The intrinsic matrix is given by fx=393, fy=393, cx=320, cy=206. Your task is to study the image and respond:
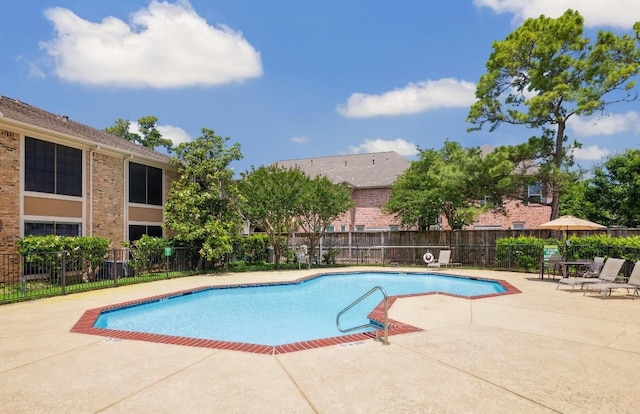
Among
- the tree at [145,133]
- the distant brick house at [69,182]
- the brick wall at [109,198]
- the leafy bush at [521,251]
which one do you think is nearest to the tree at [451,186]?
the leafy bush at [521,251]

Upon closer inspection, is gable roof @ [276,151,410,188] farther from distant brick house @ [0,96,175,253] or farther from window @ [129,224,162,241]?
distant brick house @ [0,96,175,253]

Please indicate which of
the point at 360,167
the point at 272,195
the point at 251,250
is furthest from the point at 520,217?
the point at 251,250

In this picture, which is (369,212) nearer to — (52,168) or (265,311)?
(265,311)

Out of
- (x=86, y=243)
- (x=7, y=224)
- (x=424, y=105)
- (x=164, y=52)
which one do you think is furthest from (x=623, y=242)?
(x=7, y=224)

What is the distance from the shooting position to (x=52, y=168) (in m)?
14.3

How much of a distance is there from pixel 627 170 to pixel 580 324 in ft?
68.7

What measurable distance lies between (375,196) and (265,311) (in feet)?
65.5

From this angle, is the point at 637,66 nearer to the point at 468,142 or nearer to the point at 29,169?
the point at 468,142

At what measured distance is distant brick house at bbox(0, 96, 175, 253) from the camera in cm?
1295

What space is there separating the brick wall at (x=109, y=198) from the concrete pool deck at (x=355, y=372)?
31.2 ft

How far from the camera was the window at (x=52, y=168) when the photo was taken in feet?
44.6

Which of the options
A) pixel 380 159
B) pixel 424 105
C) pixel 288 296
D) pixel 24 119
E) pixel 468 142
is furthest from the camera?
pixel 380 159

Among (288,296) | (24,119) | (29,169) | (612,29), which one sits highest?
(612,29)

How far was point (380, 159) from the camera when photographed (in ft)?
106
